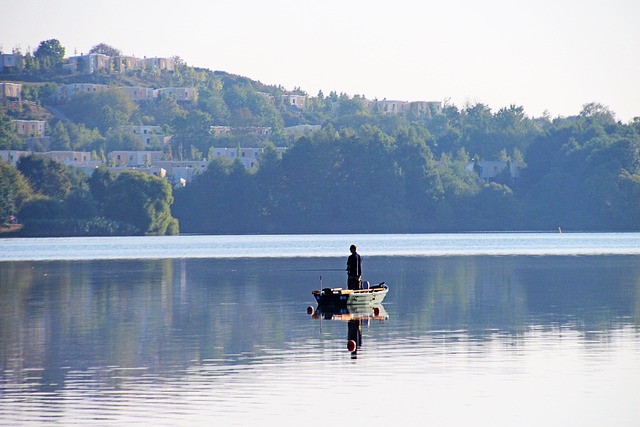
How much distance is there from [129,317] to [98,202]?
11047 centimetres

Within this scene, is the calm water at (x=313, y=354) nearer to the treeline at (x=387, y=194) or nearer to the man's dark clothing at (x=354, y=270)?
the man's dark clothing at (x=354, y=270)

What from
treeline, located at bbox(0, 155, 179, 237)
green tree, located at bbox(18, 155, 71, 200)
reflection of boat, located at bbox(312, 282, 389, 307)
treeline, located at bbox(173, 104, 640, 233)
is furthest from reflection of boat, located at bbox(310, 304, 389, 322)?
treeline, located at bbox(173, 104, 640, 233)

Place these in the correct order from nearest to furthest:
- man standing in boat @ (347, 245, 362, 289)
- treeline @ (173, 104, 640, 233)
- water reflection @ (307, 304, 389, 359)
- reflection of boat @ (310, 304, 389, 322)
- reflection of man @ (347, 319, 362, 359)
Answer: reflection of man @ (347, 319, 362, 359) → water reflection @ (307, 304, 389, 359) → reflection of boat @ (310, 304, 389, 322) → man standing in boat @ (347, 245, 362, 289) → treeline @ (173, 104, 640, 233)

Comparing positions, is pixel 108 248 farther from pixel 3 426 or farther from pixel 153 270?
pixel 3 426

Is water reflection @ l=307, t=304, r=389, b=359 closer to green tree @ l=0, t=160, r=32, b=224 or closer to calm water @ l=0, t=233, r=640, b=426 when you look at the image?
calm water @ l=0, t=233, r=640, b=426

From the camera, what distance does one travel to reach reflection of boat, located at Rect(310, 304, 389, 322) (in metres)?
38.9

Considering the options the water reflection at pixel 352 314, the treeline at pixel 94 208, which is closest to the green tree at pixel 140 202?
the treeline at pixel 94 208

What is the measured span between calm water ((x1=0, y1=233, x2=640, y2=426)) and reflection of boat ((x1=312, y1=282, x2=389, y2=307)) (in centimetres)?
52

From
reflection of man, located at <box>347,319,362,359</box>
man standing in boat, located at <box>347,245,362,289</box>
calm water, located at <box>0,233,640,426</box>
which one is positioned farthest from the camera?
man standing in boat, located at <box>347,245,362,289</box>

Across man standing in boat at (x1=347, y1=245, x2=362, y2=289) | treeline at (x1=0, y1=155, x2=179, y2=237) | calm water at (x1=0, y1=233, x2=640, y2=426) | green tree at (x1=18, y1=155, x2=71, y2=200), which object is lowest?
calm water at (x1=0, y1=233, x2=640, y2=426)

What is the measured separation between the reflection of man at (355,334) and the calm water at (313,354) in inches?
9.1

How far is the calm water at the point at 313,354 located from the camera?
23000mm

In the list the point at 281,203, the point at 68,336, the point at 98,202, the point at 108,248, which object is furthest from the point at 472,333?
the point at 281,203

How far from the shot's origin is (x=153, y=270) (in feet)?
227
